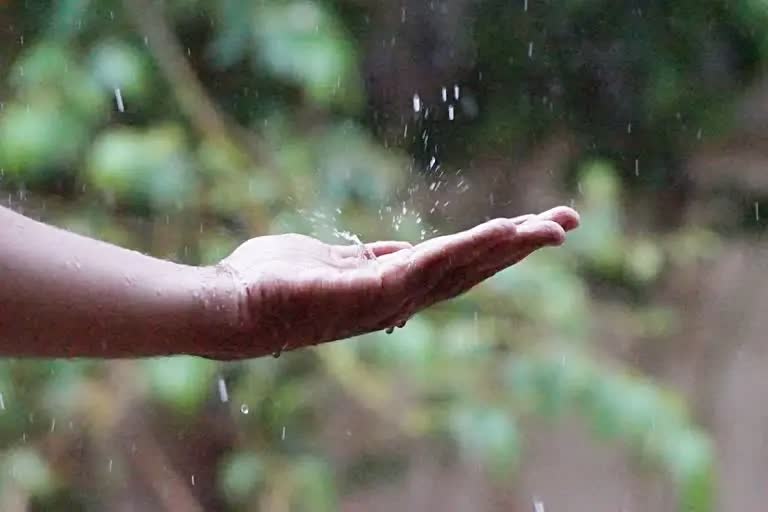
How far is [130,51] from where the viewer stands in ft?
3.60

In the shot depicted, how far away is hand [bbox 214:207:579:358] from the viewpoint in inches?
22.1

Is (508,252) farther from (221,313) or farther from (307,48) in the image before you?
(307,48)

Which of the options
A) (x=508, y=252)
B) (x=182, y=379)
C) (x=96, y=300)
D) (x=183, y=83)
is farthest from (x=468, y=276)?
(x=183, y=83)

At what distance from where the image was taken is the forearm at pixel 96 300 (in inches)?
20.1

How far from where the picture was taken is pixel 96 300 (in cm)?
53

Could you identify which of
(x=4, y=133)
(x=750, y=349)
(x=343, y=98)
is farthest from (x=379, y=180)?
(x=750, y=349)

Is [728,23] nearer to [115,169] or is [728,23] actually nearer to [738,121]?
[738,121]

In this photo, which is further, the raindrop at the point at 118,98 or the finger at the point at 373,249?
the raindrop at the point at 118,98

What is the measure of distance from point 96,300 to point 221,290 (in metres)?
0.06

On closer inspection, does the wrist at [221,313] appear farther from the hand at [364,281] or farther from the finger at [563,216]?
the finger at [563,216]

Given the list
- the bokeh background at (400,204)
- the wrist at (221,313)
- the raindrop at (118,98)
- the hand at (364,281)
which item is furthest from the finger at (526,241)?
the raindrop at (118,98)

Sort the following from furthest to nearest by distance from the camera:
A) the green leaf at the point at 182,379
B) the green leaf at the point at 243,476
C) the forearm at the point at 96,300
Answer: the green leaf at the point at 243,476 < the green leaf at the point at 182,379 < the forearm at the point at 96,300

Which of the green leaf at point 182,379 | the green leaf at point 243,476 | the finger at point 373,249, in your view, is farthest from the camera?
the green leaf at point 243,476

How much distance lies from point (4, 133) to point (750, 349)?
85 cm
